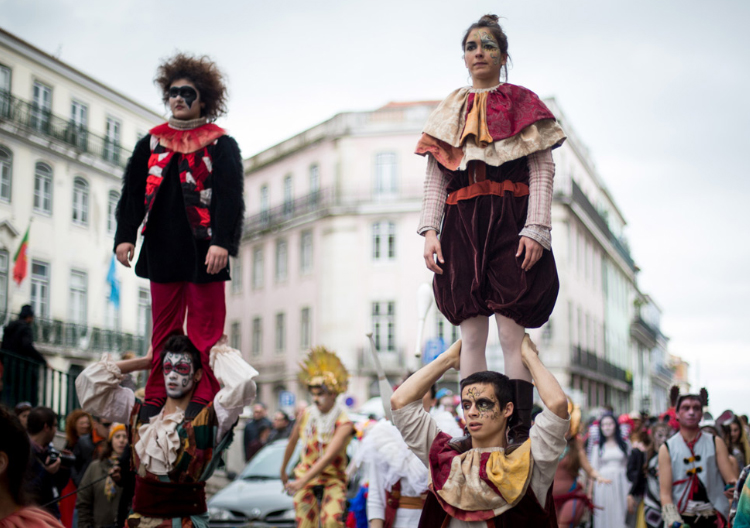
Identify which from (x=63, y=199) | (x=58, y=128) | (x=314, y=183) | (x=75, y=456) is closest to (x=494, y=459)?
(x=75, y=456)

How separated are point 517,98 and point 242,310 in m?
43.8

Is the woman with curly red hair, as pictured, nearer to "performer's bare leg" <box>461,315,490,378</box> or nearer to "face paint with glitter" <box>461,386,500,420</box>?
"performer's bare leg" <box>461,315,490,378</box>

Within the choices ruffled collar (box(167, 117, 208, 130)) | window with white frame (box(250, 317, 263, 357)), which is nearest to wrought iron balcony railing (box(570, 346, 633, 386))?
window with white frame (box(250, 317, 263, 357))

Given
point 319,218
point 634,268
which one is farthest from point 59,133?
point 634,268

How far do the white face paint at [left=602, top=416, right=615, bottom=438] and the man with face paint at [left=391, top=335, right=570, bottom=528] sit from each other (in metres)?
8.19

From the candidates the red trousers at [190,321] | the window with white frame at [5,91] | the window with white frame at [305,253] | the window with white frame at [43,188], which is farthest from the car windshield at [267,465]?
the window with white frame at [305,253]

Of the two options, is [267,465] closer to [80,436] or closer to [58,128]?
[80,436]

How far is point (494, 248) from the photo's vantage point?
454cm

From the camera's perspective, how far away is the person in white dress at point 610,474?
1187 cm

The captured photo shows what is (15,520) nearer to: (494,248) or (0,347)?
(494,248)

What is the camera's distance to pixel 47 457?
6906 mm

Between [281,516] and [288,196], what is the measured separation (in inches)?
1376

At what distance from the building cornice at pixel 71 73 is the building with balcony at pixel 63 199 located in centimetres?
4

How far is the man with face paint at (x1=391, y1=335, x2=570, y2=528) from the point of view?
414 cm
